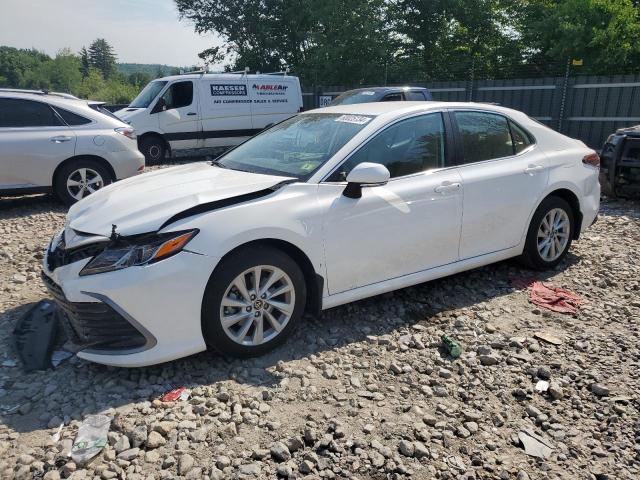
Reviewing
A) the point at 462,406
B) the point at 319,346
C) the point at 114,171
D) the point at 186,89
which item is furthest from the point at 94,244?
the point at 186,89

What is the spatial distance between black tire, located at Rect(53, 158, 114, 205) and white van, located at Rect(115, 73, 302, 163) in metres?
4.93

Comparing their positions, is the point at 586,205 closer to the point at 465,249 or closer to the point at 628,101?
the point at 465,249

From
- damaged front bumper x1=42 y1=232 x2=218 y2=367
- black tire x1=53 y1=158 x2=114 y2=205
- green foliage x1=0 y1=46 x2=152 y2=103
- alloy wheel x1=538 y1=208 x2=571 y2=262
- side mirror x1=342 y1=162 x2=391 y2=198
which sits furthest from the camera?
green foliage x1=0 y1=46 x2=152 y2=103

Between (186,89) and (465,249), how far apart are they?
10656mm

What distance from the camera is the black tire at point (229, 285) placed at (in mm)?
3057

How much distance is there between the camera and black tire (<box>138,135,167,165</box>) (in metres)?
12.5

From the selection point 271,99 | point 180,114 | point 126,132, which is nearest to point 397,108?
point 126,132

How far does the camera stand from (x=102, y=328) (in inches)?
116

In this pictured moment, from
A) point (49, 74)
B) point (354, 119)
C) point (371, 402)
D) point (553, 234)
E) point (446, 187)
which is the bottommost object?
point (371, 402)

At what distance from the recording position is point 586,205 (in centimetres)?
504

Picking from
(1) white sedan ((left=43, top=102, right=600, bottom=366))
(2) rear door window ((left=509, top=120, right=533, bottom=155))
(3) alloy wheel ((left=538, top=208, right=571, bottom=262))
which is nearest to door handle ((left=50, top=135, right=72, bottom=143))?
(1) white sedan ((left=43, top=102, right=600, bottom=366))

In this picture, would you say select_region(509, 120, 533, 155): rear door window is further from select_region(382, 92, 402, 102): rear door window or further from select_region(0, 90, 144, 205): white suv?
select_region(382, 92, 402, 102): rear door window

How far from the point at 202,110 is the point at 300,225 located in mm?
10818

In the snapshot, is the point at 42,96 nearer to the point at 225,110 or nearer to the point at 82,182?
the point at 82,182
